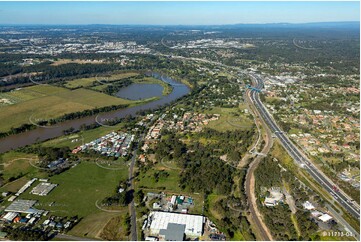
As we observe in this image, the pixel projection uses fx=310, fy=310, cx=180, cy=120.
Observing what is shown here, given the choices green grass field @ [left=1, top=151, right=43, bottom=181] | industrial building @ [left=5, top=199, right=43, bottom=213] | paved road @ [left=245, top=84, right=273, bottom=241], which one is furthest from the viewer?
green grass field @ [left=1, top=151, right=43, bottom=181]

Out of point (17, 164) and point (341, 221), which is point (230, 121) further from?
point (17, 164)

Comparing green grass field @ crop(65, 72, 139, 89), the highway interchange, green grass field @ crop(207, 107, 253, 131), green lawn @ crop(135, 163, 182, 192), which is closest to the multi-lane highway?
the highway interchange

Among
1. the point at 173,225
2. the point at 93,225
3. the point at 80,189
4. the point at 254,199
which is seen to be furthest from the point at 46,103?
the point at 254,199

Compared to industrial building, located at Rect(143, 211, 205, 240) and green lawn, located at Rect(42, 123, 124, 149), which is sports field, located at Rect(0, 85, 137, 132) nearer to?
green lawn, located at Rect(42, 123, 124, 149)

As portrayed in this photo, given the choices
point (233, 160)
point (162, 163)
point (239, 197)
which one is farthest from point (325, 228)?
point (162, 163)

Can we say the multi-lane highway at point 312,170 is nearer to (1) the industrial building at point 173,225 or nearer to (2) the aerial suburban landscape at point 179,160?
(2) the aerial suburban landscape at point 179,160

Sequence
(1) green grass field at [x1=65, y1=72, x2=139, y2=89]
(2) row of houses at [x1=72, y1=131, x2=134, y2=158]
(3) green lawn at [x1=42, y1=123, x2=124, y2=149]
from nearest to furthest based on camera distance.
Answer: (2) row of houses at [x1=72, y1=131, x2=134, y2=158] → (3) green lawn at [x1=42, y1=123, x2=124, y2=149] → (1) green grass field at [x1=65, y1=72, x2=139, y2=89]
